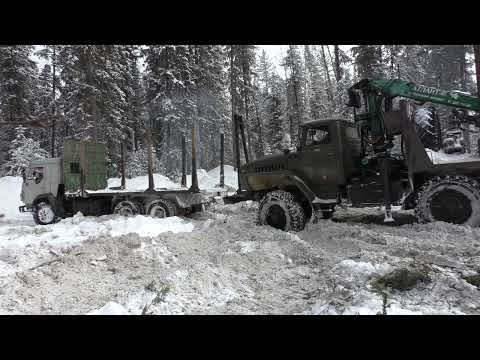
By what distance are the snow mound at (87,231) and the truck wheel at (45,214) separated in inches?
91.1

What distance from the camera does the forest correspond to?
25.0 metres

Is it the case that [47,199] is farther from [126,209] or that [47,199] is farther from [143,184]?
[143,184]

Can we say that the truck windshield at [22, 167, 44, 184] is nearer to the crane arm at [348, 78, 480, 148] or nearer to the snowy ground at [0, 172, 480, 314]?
the snowy ground at [0, 172, 480, 314]

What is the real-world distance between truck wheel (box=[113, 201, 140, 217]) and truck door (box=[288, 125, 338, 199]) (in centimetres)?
529

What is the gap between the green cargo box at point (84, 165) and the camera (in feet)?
40.2

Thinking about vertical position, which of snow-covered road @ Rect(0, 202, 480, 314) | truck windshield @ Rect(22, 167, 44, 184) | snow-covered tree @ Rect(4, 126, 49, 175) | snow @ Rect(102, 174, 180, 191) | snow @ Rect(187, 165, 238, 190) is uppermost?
snow-covered tree @ Rect(4, 126, 49, 175)

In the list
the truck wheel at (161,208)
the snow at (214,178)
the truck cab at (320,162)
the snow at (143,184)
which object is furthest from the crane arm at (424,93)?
the snow at (214,178)

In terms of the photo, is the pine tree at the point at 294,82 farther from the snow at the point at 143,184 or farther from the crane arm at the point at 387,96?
the crane arm at the point at 387,96

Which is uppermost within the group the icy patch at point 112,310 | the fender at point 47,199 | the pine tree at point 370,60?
the pine tree at point 370,60

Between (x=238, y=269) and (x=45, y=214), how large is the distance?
31.5 feet

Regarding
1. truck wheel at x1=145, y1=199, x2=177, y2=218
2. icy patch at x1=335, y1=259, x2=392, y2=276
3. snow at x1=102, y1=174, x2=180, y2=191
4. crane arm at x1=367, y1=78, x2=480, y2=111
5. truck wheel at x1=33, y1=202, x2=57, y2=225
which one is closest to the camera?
icy patch at x1=335, y1=259, x2=392, y2=276

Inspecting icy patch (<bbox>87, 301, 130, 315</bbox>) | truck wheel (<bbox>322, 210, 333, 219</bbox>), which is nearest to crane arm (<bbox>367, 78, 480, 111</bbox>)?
truck wheel (<bbox>322, 210, 333, 219</bbox>)
